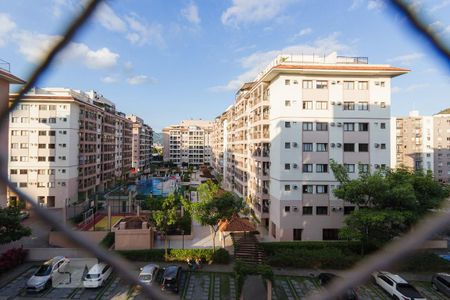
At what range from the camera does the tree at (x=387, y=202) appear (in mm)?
8438

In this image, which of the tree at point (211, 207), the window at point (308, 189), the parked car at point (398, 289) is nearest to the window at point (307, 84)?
the window at point (308, 189)

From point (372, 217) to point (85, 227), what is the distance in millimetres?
11224

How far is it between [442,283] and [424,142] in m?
27.4

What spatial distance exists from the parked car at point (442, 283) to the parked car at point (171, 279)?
22.5 feet

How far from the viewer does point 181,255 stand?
962 centimetres

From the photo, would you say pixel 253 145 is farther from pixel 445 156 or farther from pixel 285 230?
pixel 445 156

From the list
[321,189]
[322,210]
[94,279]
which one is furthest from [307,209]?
[94,279]

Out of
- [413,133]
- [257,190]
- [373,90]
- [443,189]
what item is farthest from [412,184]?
[413,133]

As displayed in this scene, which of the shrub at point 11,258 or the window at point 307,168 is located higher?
the window at point 307,168

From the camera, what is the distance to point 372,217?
8375mm

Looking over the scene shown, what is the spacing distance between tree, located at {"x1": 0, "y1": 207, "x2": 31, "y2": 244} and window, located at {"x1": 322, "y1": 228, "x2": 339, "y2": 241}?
32.7 feet

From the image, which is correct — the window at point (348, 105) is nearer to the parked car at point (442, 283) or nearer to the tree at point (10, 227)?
the parked car at point (442, 283)

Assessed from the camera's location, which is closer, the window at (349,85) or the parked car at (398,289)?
the parked car at (398,289)

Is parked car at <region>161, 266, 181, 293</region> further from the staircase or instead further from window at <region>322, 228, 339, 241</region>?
window at <region>322, 228, 339, 241</region>
